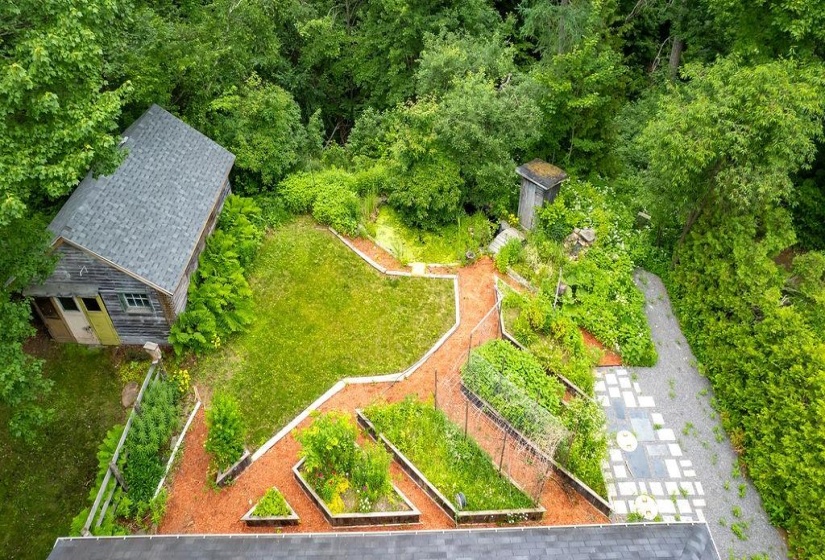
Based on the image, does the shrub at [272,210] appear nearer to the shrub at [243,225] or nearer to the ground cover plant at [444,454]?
the shrub at [243,225]

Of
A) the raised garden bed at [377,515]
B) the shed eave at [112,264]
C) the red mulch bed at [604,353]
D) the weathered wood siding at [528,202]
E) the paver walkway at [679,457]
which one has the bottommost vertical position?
the paver walkway at [679,457]

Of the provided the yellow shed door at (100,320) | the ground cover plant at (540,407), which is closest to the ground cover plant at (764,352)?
the ground cover plant at (540,407)

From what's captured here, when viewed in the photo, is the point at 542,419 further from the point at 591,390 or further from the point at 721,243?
the point at 721,243

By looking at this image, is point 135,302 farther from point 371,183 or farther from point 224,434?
point 371,183

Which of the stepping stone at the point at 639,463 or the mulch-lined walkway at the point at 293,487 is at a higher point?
the mulch-lined walkway at the point at 293,487

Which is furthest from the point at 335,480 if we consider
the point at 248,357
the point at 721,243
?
the point at 721,243

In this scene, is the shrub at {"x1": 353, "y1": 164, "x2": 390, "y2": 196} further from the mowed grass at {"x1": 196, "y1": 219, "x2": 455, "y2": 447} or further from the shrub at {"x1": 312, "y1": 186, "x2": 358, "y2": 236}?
the mowed grass at {"x1": 196, "y1": 219, "x2": 455, "y2": 447}

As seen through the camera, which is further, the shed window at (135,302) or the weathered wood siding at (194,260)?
the weathered wood siding at (194,260)
